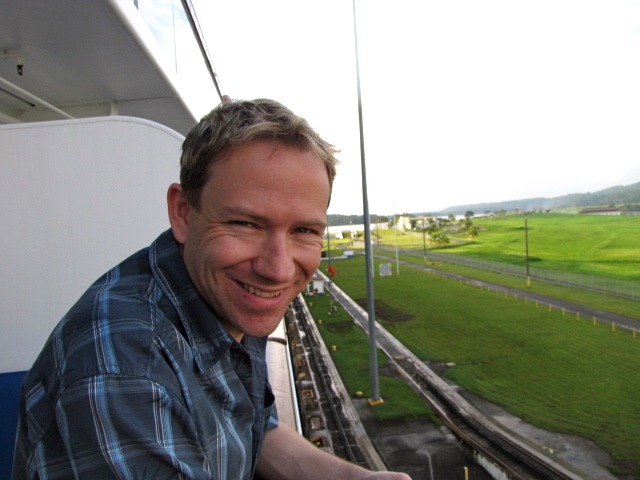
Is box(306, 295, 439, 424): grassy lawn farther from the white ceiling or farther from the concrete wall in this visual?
the concrete wall

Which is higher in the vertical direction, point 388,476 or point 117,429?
point 117,429

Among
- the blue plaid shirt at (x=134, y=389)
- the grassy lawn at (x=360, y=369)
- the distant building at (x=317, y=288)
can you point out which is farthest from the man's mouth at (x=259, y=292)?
the distant building at (x=317, y=288)

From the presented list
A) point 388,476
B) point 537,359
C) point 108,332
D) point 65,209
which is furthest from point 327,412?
point 108,332

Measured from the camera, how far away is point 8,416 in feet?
9.64

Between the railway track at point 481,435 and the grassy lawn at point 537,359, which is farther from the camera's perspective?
the grassy lawn at point 537,359

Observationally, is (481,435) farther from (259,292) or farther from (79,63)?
(259,292)

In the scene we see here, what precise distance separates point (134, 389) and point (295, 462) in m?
0.93

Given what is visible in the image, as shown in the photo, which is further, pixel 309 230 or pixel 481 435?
pixel 481 435

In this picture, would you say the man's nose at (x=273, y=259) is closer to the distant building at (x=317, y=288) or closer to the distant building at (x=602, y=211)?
the distant building at (x=317, y=288)

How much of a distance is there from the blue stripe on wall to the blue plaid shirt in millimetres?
1809

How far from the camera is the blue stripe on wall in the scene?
275 centimetres

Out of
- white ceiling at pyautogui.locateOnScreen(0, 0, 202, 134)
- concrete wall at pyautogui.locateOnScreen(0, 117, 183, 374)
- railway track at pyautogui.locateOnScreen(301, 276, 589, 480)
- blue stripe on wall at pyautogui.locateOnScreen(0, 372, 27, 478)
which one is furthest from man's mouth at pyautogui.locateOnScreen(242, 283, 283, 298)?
railway track at pyautogui.locateOnScreen(301, 276, 589, 480)

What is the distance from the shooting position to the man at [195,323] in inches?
32.9

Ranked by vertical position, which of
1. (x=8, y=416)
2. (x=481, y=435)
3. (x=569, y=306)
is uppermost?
(x=8, y=416)
